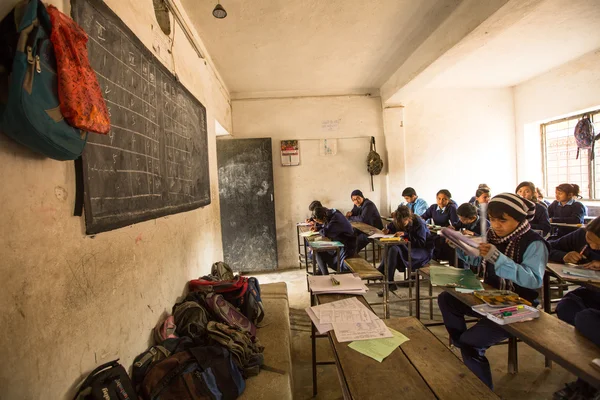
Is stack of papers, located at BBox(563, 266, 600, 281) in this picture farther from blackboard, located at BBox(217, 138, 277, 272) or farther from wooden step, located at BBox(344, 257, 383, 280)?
blackboard, located at BBox(217, 138, 277, 272)

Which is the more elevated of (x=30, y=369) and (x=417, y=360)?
(x=30, y=369)

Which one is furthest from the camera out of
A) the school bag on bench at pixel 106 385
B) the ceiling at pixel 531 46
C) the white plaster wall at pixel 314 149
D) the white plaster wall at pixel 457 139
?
the white plaster wall at pixel 457 139

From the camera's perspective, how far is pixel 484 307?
154 centimetres

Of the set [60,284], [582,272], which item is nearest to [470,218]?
[582,272]

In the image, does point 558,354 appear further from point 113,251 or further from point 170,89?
point 170,89

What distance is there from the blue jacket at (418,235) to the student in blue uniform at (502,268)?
4.71ft

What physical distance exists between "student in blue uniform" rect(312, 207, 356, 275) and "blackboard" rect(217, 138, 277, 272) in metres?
1.53

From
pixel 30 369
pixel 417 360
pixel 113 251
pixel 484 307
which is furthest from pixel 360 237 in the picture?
pixel 30 369

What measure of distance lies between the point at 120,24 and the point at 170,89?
0.71 metres

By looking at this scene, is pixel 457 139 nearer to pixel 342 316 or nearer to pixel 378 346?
pixel 342 316

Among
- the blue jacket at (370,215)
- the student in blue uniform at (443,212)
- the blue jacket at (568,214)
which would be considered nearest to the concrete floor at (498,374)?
the student in blue uniform at (443,212)

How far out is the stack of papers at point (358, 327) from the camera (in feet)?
4.47

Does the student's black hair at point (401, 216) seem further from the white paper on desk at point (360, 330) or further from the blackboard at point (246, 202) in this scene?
the blackboard at point (246, 202)

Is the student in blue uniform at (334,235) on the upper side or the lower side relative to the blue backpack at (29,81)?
lower
